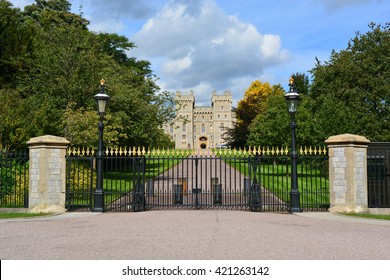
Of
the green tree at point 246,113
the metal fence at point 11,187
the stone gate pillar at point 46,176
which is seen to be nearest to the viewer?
the stone gate pillar at point 46,176

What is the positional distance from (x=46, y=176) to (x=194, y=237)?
21.2ft

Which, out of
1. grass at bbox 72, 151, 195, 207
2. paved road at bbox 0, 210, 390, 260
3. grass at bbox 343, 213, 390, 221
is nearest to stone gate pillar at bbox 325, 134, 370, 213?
grass at bbox 343, 213, 390, 221

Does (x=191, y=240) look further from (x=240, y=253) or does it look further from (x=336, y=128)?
(x=336, y=128)

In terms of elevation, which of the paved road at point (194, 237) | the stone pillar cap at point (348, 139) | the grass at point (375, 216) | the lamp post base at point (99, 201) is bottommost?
the grass at point (375, 216)

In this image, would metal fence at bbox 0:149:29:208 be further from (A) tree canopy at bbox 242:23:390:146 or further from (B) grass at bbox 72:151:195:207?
(A) tree canopy at bbox 242:23:390:146

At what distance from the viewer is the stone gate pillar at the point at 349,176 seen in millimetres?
12344

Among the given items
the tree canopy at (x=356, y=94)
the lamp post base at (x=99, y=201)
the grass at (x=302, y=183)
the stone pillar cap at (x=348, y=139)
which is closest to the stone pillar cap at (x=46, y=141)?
the lamp post base at (x=99, y=201)

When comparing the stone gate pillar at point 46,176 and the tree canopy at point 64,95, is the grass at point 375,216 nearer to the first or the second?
the stone gate pillar at point 46,176

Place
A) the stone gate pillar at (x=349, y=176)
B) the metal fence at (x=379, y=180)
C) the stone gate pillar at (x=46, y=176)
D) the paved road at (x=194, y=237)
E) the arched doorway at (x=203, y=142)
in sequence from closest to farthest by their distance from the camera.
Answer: the paved road at (x=194, y=237), the stone gate pillar at (x=349, y=176), the stone gate pillar at (x=46, y=176), the metal fence at (x=379, y=180), the arched doorway at (x=203, y=142)

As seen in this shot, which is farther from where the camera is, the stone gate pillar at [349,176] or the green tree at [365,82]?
the green tree at [365,82]

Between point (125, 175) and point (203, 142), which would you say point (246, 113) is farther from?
point (203, 142)

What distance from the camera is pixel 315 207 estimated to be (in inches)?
535

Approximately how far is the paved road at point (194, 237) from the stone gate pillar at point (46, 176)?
1.12 meters

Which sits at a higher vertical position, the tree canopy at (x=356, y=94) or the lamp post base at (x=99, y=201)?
the tree canopy at (x=356, y=94)
